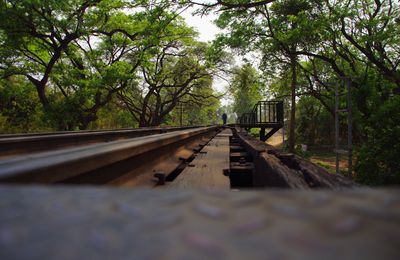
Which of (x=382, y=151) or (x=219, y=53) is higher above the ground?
(x=219, y=53)

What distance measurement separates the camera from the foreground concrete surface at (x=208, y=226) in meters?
0.24

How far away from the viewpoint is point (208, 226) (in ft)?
0.89

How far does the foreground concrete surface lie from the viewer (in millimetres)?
243

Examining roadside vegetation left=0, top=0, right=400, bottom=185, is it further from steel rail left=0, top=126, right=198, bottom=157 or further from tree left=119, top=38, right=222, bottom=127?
steel rail left=0, top=126, right=198, bottom=157

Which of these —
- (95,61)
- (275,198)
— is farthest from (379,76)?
(95,61)

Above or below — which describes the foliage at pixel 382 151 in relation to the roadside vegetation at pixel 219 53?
below

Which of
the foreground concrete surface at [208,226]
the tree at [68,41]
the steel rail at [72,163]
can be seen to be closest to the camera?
the foreground concrete surface at [208,226]

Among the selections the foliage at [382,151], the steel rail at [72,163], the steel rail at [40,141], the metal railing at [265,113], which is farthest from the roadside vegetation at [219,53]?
the steel rail at [72,163]

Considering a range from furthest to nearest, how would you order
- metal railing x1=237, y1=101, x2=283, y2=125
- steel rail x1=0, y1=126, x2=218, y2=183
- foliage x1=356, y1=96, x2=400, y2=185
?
metal railing x1=237, y1=101, x2=283, y2=125 → foliage x1=356, y1=96, x2=400, y2=185 → steel rail x1=0, y1=126, x2=218, y2=183

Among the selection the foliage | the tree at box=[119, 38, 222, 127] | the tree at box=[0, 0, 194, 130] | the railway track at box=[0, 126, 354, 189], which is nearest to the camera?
the railway track at box=[0, 126, 354, 189]

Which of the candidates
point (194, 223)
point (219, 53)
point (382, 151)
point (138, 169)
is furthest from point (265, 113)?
point (194, 223)

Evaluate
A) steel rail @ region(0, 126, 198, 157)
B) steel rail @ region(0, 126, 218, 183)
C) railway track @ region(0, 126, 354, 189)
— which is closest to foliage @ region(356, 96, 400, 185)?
railway track @ region(0, 126, 354, 189)

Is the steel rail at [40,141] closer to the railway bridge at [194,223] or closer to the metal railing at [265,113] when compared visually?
the railway bridge at [194,223]

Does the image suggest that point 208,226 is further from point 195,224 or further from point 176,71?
point 176,71
